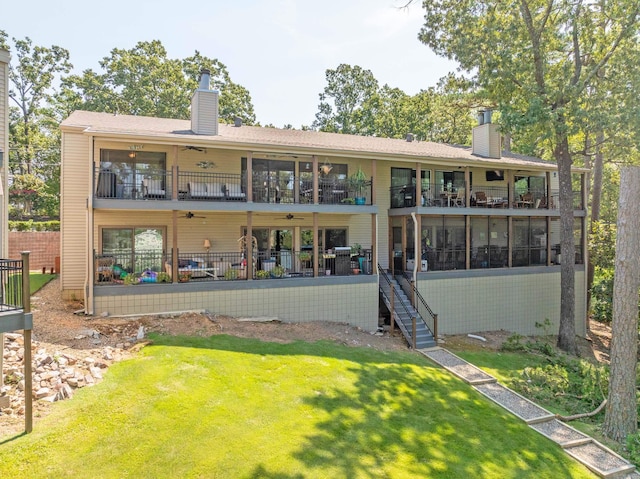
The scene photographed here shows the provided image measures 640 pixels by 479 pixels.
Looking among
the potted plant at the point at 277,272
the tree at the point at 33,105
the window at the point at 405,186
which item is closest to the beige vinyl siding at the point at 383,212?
the window at the point at 405,186

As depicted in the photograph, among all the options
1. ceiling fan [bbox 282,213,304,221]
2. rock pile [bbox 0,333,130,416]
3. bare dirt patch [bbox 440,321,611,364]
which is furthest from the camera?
ceiling fan [bbox 282,213,304,221]

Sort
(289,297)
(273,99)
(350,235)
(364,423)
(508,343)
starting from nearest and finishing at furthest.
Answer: (364,423) < (289,297) < (508,343) < (350,235) < (273,99)

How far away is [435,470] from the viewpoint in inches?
248

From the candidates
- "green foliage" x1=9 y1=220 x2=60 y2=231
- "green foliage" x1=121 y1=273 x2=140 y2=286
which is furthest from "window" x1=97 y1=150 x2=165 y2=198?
"green foliage" x1=9 y1=220 x2=60 y2=231

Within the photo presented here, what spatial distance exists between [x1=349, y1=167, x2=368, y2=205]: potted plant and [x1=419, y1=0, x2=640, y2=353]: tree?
583 cm

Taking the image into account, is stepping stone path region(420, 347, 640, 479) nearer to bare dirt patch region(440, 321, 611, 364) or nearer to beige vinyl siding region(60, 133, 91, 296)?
bare dirt patch region(440, 321, 611, 364)

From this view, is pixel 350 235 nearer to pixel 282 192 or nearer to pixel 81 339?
pixel 282 192

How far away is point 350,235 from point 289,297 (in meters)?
4.68

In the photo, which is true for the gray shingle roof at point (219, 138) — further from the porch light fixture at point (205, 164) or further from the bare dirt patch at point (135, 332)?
the bare dirt patch at point (135, 332)

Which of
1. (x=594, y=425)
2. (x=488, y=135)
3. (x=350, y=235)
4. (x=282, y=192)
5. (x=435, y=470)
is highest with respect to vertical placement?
(x=488, y=135)

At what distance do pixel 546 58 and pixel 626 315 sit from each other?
11.8 metres

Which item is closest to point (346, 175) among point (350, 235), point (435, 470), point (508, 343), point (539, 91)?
point (350, 235)

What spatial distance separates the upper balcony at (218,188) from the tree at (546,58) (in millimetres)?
6610

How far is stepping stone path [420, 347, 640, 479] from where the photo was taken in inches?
295
